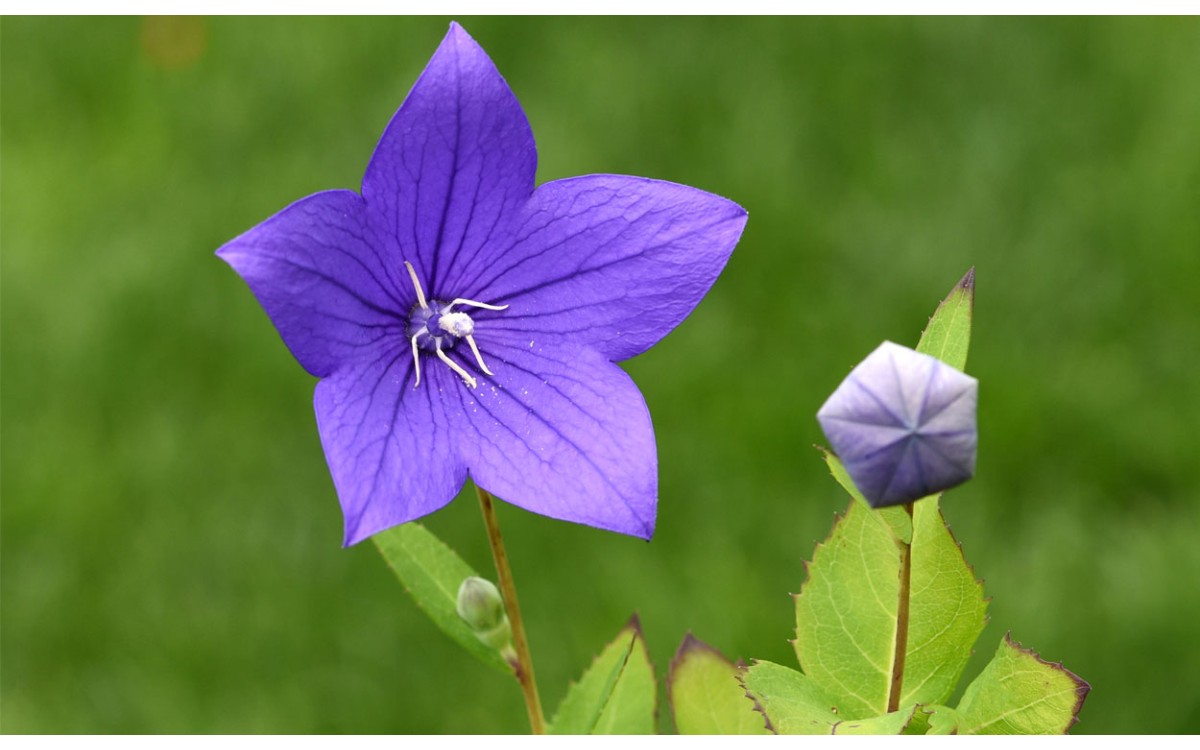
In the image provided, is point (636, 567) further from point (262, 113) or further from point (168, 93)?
point (168, 93)

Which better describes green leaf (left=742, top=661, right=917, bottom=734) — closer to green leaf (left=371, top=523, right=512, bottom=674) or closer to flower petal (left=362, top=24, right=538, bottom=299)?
green leaf (left=371, top=523, right=512, bottom=674)

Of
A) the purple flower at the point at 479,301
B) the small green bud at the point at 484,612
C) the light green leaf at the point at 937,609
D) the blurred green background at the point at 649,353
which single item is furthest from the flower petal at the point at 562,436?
the blurred green background at the point at 649,353

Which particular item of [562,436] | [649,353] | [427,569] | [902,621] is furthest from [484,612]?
[649,353]

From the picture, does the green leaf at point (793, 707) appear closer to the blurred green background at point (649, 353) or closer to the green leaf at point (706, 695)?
the green leaf at point (706, 695)

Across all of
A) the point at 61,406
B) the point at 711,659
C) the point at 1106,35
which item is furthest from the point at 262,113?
the point at 711,659

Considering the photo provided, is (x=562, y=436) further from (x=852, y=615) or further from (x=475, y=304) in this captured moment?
(x=852, y=615)

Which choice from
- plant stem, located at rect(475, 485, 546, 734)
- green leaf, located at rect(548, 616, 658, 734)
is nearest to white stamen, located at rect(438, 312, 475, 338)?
plant stem, located at rect(475, 485, 546, 734)
